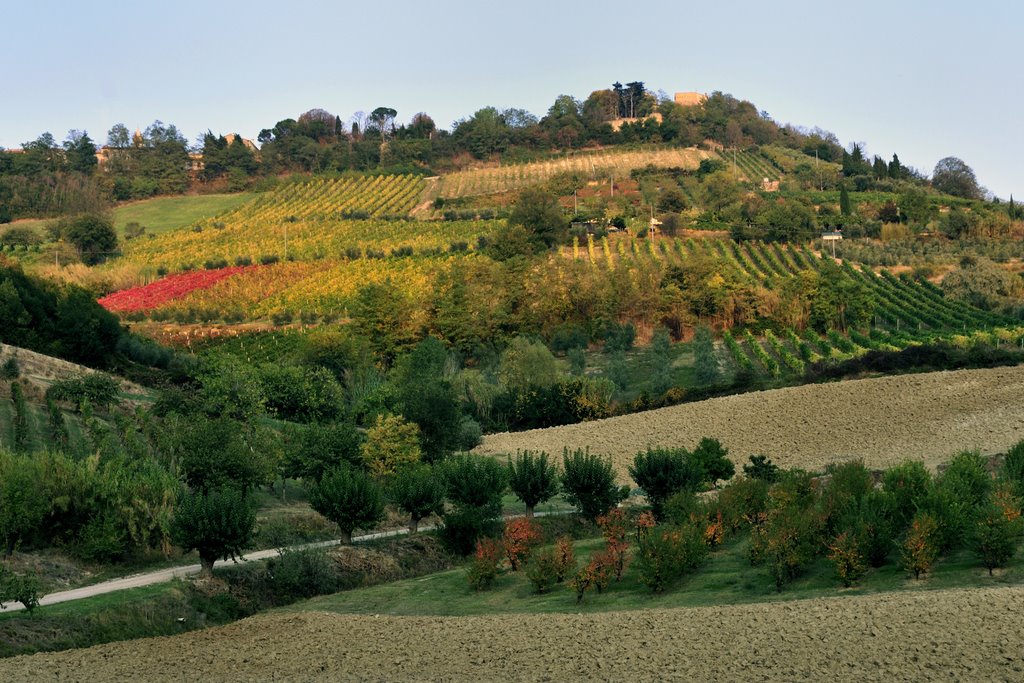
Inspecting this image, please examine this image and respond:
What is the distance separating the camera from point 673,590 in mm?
26906

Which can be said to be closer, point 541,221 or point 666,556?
point 666,556

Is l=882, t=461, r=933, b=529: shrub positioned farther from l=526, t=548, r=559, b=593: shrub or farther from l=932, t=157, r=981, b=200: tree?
l=932, t=157, r=981, b=200: tree

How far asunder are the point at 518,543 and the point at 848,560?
7.97 metres

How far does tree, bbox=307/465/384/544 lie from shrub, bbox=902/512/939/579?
13.5 meters

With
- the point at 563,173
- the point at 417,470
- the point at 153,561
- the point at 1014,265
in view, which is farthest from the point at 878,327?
the point at 563,173

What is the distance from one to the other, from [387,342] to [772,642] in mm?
61338

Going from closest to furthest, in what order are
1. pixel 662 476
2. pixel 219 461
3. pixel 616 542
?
pixel 616 542
pixel 219 461
pixel 662 476

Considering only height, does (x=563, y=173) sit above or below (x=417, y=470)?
above

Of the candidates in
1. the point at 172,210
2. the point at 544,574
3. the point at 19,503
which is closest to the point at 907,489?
the point at 544,574

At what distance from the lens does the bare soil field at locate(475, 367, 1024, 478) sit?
4462 centimetres

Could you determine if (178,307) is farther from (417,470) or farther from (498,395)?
(417,470)

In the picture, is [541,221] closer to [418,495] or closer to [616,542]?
[418,495]

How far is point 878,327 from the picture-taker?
80062mm

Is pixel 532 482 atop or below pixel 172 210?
below
